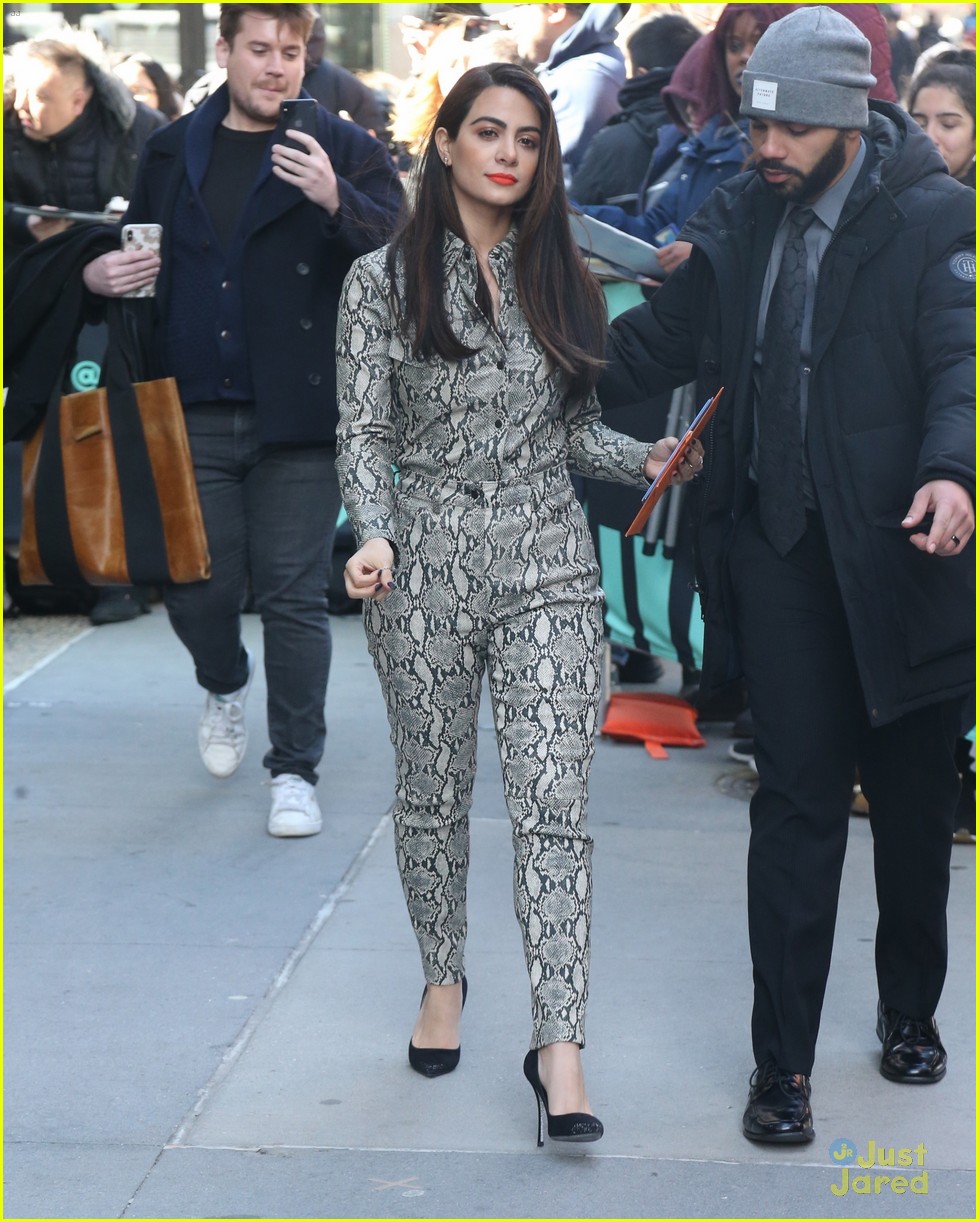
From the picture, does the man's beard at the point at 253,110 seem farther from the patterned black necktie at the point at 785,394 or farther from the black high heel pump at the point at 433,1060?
the black high heel pump at the point at 433,1060

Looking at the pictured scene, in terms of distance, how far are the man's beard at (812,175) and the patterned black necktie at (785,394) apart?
4cm

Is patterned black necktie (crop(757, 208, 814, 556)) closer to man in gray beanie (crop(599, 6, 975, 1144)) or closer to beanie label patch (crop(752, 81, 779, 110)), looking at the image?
man in gray beanie (crop(599, 6, 975, 1144))

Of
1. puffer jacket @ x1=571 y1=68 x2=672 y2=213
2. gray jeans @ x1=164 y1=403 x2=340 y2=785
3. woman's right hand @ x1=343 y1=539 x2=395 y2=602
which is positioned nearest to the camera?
woman's right hand @ x1=343 y1=539 x2=395 y2=602

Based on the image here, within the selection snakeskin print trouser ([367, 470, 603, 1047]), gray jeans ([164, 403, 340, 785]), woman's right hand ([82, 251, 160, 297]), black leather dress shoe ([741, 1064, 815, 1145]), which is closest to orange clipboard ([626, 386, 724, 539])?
snakeskin print trouser ([367, 470, 603, 1047])

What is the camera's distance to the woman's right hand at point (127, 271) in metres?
4.99

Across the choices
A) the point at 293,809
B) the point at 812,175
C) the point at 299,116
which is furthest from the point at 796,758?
the point at 299,116

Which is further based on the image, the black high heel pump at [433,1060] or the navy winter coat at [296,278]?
the navy winter coat at [296,278]

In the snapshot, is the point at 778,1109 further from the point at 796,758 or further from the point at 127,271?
the point at 127,271

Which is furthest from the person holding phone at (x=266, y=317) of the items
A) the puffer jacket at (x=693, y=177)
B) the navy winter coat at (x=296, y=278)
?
the puffer jacket at (x=693, y=177)

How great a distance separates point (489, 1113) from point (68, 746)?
2.98 m

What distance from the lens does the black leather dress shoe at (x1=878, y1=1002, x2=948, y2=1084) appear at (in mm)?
3650

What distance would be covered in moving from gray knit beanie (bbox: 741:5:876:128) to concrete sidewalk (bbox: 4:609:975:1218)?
1.85 meters

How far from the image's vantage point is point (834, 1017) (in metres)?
4.00

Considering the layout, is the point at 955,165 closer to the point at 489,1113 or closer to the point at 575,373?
the point at 575,373
